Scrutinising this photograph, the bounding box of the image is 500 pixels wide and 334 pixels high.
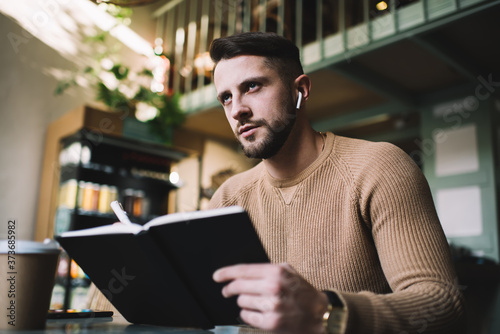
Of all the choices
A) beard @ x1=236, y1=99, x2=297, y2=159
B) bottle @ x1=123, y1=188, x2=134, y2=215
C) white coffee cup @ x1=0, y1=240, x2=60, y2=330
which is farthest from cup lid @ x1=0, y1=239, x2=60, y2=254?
bottle @ x1=123, y1=188, x2=134, y2=215

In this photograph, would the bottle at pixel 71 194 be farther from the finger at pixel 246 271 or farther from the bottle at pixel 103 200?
the finger at pixel 246 271

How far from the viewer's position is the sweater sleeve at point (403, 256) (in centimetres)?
77

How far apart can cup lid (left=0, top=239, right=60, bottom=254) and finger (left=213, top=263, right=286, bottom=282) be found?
33 centimetres

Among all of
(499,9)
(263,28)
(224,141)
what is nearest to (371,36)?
(499,9)

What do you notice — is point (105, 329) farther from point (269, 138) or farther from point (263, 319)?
point (269, 138)

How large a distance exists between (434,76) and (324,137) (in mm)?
2673

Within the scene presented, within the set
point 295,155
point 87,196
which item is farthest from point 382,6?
point 87,196

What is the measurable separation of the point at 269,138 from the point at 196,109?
3.13 m

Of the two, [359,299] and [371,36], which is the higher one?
[371,36]

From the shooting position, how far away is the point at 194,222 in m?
0.74

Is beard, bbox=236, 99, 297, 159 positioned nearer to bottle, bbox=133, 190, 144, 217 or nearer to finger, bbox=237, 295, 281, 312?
finger, bbox=237, 295, 281, 312

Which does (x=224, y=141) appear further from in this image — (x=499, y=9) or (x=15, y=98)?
(x=499, y=9)

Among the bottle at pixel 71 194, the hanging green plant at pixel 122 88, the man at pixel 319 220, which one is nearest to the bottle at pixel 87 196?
the bottle at pixel 71 194

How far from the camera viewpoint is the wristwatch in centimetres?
72
